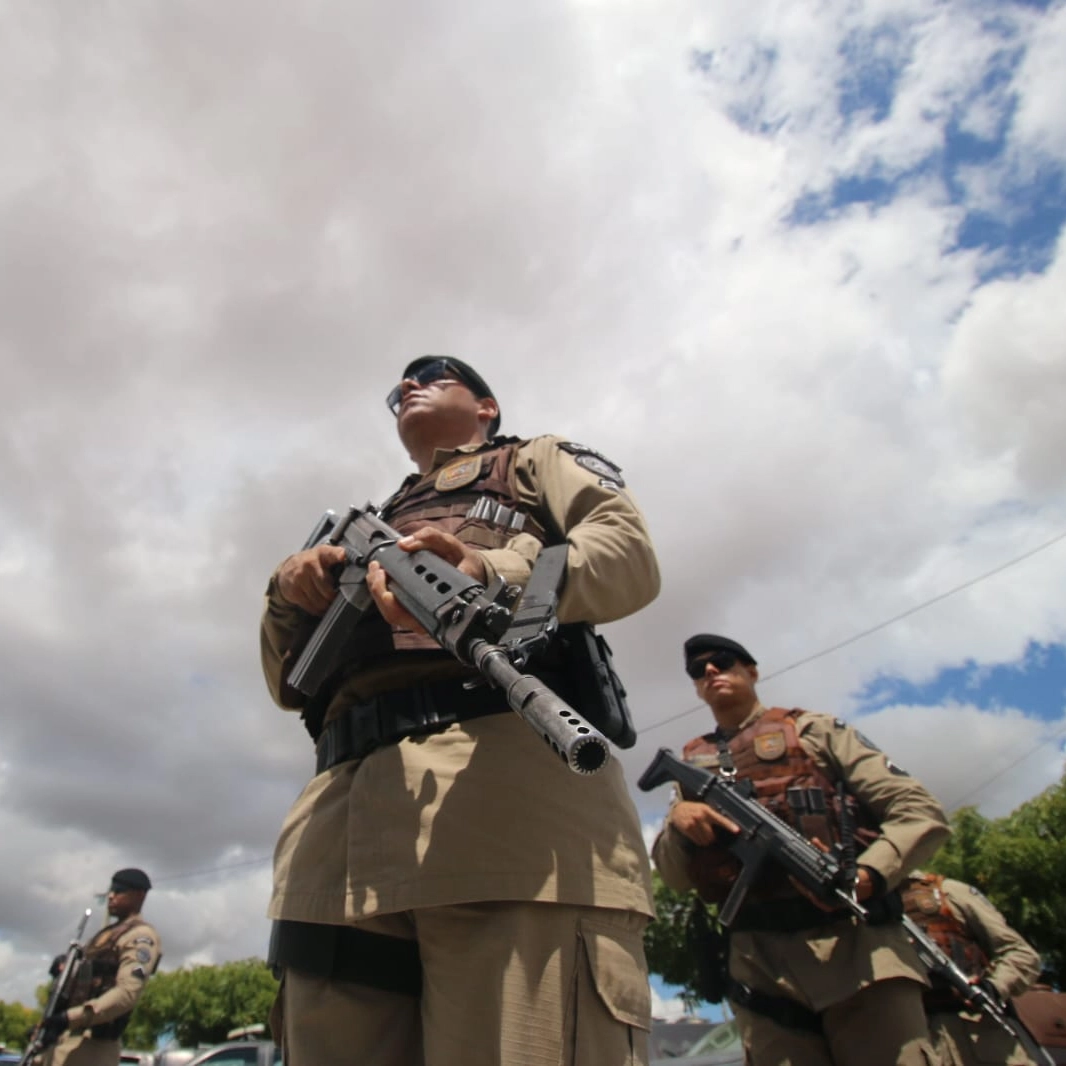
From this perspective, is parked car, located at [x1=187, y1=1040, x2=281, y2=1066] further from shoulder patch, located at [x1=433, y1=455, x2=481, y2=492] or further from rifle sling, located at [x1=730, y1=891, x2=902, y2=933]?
shoulder patch, located at [x1=433, y1=455, x2=481, y2=492]

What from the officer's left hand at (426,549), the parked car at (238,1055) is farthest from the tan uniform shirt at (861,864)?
the parked car at (238,1055)

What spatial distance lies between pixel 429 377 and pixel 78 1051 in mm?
6826

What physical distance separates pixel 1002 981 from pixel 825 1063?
8.47 ft

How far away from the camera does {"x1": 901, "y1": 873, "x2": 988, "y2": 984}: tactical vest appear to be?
5238 mm

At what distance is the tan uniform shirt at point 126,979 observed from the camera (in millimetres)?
6582

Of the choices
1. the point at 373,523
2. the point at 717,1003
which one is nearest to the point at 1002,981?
the point at 717,1003

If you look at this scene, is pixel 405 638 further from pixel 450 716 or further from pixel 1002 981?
pixel 1002 981

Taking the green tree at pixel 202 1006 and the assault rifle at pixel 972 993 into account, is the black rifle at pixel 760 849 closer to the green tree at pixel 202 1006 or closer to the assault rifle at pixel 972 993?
the assault rifle at pixel 972 993

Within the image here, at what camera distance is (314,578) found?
200 centimetres

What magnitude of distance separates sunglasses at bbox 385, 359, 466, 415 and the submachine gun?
2326 millimetres

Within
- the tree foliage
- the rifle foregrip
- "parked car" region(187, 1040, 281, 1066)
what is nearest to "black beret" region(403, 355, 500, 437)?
the rifle foregrip

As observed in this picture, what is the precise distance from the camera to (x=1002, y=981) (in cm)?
498

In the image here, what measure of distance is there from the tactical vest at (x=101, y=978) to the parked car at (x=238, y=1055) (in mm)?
1509

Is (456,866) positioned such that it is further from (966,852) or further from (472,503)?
(966,852)
